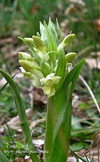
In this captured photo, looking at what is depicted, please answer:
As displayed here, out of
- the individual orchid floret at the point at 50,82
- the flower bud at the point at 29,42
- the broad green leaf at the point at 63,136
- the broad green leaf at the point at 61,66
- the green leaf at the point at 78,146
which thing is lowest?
the green leaf at the point at 78,146

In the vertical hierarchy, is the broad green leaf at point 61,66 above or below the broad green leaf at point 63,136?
above

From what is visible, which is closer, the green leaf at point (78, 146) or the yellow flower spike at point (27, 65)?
the yellow flower spike at point (27, 65)

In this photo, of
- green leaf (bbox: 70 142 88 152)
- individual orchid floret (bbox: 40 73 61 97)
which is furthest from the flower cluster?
green leaf (bbox: 70 142 88 152)

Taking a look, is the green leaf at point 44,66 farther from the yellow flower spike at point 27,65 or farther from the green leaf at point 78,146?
the green leaf at point 78,146

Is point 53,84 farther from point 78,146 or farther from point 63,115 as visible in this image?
point 78,146

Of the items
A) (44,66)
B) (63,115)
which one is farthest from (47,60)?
(63,115)

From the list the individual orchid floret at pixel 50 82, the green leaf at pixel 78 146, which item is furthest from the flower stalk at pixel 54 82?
the green leaf at pixel 78 146

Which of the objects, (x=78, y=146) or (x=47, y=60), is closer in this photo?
(x=47, y=60)

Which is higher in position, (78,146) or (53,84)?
(53,84)

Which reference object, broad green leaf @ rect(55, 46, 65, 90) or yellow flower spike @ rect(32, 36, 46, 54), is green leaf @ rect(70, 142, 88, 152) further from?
yellow flower spike @ rect(32, 36, 46, 54)
